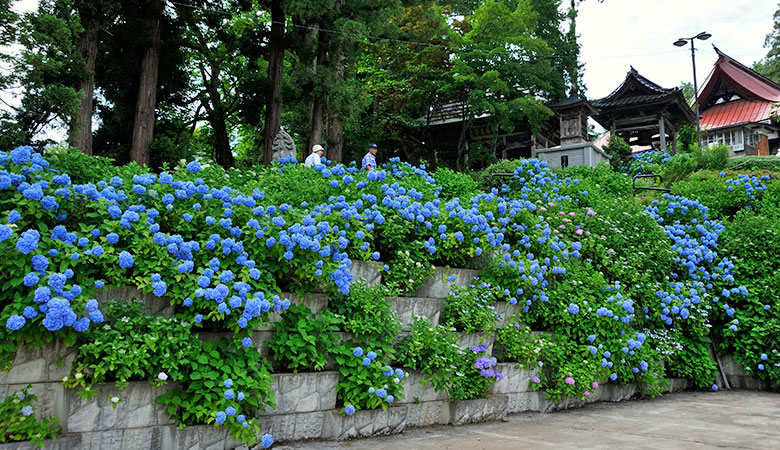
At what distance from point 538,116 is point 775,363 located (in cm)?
1690

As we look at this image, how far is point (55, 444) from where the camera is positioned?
279 cm

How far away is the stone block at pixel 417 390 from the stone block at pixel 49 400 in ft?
7.24

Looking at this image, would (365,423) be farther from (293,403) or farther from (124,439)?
(124,439)

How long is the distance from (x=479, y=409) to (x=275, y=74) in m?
11.7

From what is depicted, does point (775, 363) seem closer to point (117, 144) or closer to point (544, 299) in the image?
point (544, 299)

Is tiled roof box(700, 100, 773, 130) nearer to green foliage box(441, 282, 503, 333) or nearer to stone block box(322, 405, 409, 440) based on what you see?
green foliage box(441, 282, 503, 333)

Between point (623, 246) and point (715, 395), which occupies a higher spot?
point (623, 246)

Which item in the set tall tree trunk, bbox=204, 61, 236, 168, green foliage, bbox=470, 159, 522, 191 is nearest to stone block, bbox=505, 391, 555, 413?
green foliage, bbox=470, 159, 522, 191

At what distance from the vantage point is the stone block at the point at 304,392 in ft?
11.6

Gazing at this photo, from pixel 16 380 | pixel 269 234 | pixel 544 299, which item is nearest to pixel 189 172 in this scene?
pixel 269 234

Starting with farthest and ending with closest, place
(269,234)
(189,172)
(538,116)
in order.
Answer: (538,116), (189,172), (269,234)

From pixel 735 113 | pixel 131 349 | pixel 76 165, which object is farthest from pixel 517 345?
pixel 735 113

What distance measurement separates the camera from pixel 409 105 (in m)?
22.7

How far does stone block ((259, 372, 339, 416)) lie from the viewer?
11.6ft
